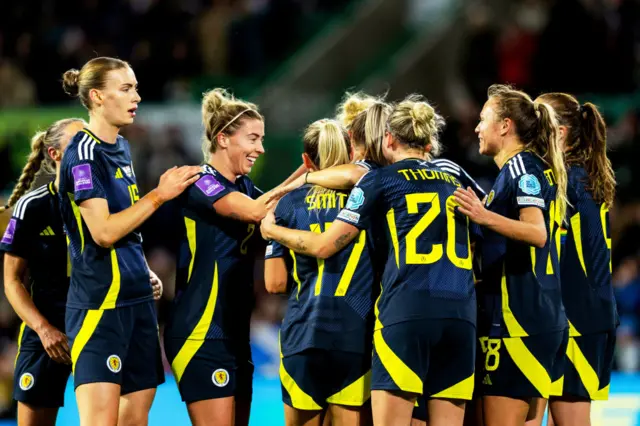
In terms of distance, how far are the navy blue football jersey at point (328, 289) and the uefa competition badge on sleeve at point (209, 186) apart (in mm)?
374

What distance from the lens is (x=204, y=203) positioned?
5.68m

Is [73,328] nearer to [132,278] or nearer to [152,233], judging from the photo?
[132,278]

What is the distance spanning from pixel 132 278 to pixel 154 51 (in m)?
9.01

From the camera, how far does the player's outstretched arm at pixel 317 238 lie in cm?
534

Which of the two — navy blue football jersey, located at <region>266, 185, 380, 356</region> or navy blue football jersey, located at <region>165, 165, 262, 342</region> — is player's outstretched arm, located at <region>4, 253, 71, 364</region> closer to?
navy blue football jersey, located at <region>165, 165, 262, 342</region>

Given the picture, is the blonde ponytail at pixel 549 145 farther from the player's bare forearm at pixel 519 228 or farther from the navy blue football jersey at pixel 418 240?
the navy blue football jersey at pixel 418 240

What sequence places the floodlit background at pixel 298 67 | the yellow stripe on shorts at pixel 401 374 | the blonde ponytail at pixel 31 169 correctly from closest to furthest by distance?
the yellow stripe on shorts at pixel 401 374 < the blonde ponytail at pixel 31 169 < the floodlit background at pixel 298 67

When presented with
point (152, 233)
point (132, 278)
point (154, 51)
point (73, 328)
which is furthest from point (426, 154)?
point (154, 51)

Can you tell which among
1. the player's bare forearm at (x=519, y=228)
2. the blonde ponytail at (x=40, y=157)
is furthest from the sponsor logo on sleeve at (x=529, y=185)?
the blonde ponytail at (x=40, y=157)

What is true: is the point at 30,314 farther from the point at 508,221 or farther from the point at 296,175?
the point at 508,221

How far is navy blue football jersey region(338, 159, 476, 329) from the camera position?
202 inches

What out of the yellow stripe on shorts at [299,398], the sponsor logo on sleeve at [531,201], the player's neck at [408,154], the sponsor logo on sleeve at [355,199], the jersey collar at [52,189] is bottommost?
the yellow stripe on shorts at [299,398]

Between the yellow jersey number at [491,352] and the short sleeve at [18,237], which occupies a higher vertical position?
the short sleeve at [18,237]

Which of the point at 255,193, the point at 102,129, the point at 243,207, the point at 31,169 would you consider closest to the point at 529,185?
the point at 243,207
